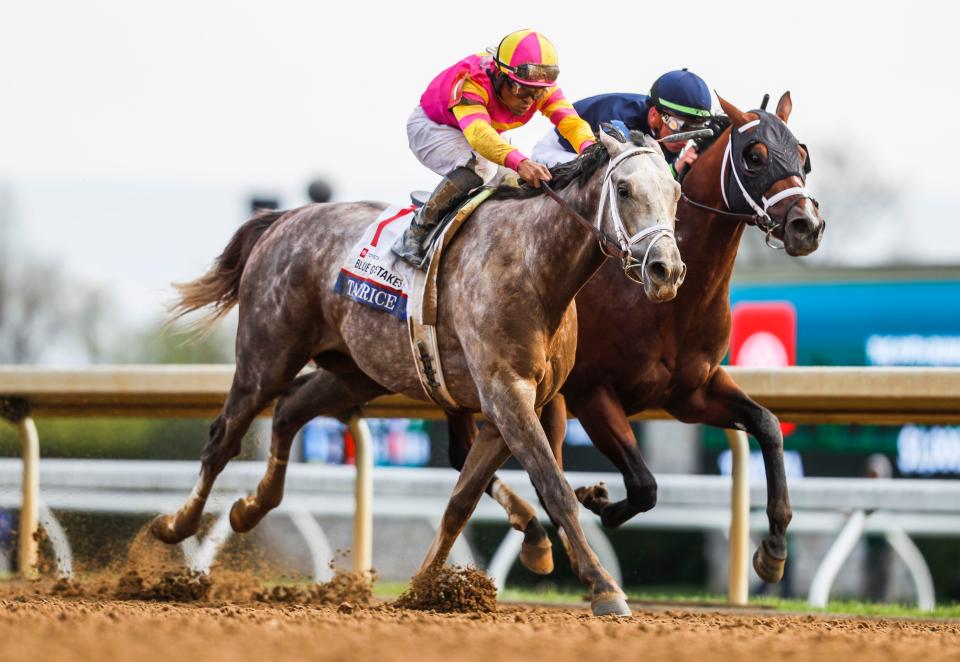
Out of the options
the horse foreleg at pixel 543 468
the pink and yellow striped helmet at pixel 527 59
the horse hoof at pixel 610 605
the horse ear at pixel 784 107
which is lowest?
the horse hoof at pixel 610 605

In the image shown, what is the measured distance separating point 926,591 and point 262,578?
13.0 ft

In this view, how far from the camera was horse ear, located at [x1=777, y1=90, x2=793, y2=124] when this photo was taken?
598 centimetres

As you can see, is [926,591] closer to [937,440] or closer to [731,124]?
[937,440]

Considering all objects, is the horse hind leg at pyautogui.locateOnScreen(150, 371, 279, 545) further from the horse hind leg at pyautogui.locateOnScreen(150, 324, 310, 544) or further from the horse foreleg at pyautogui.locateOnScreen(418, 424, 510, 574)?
→ the horse foreleg at pyautogui.locateOnScreen(418, 424, 510, 574)

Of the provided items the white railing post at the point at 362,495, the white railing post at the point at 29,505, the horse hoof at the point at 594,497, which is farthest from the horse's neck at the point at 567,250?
the white railing post at the point at 29,505

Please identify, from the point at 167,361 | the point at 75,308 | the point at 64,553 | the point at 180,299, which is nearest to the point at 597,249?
the point at 180,299

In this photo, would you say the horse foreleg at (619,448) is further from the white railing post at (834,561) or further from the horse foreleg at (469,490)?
the white railing post at (834,561)

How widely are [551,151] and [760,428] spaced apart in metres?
1.38

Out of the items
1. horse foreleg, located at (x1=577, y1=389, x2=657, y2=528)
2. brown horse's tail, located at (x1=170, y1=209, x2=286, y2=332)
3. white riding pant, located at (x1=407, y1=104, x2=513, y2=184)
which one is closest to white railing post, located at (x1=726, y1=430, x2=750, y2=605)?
horse foreleg, located at (x1=577, y1=389, x2=657, y2=528)

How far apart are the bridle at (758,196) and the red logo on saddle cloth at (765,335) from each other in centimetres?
574

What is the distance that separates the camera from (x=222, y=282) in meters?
6.90

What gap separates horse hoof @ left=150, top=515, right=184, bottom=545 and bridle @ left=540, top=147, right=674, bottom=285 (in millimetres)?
2348

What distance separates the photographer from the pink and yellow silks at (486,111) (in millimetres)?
5324

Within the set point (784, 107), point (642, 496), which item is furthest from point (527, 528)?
point (784, 107)
